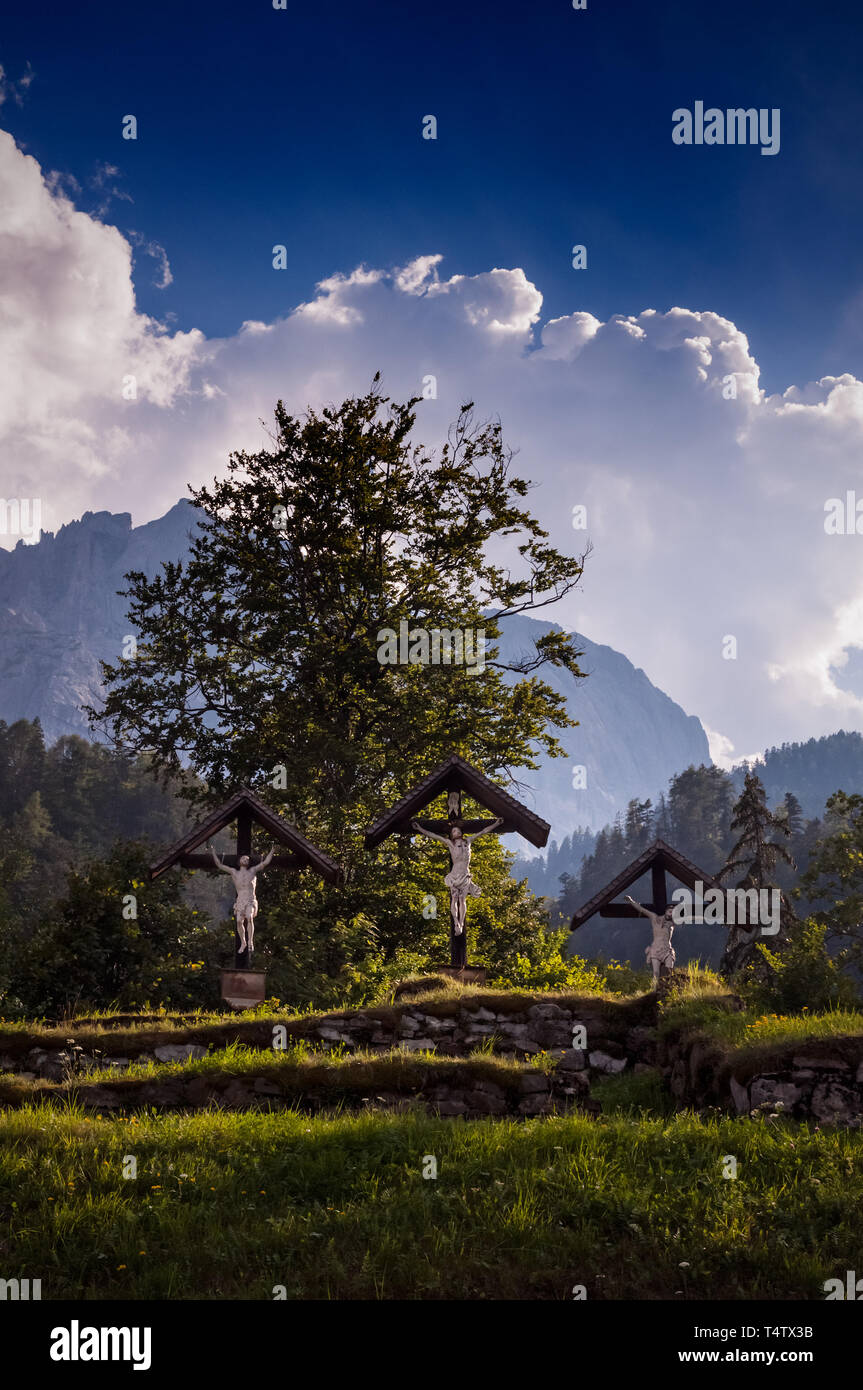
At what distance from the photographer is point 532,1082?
9.94 m

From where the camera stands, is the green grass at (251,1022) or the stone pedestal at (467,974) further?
the stone pedestal at (467,974)

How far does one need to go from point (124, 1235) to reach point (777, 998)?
29.7ft

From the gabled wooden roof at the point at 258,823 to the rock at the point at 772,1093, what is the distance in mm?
8396

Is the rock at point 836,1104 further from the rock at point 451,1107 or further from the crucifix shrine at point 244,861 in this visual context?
the crucifix shrine at point 244,861

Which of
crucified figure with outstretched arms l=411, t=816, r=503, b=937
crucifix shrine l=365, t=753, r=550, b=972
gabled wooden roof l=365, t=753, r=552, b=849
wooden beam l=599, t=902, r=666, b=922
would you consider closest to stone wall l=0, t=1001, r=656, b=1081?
crucifix shrine l=365, t=753, r=550, b=972

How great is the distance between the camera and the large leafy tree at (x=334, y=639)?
78.9 ft

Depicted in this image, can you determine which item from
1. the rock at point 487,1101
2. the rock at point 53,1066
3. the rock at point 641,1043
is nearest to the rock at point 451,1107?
the rock at point 487,1101

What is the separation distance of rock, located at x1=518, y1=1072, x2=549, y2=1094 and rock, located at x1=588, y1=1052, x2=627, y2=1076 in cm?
295

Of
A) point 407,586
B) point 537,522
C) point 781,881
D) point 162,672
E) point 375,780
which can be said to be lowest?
point 781,881

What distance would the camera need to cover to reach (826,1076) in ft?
29.1

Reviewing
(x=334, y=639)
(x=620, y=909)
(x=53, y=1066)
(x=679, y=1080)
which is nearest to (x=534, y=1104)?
(x=679, y=1080)

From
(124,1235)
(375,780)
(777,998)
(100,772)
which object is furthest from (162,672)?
(100,772)

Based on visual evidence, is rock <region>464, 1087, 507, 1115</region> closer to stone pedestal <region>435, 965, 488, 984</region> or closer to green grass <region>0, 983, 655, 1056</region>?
green grass <region>0, 983, 655, 1056</region>
